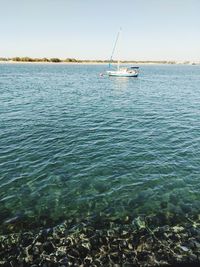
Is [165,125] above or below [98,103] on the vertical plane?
above

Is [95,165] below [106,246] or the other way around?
below

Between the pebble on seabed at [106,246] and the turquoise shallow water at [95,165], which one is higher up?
the pebble on seabed at [106,246]

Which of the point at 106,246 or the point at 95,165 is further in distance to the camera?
the point at 95,165

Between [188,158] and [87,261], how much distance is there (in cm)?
1206

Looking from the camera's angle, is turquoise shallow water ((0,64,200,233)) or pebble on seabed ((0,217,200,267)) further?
turquoise shallow water ((0,64,200,233))

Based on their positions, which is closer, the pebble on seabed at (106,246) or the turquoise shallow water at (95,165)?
the pebble on seabed at (106,246)

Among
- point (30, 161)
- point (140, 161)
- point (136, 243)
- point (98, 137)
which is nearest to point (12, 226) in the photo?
point (136, 243)

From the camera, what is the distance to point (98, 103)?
132 feet

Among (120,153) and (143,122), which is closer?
(120,153)

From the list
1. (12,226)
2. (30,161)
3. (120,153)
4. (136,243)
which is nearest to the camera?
(136,243)

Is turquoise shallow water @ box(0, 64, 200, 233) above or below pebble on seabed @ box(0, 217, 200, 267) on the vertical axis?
below

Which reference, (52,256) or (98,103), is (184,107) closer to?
(98,103)

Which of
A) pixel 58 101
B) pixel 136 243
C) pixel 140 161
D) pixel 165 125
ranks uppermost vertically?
pixel 136 243

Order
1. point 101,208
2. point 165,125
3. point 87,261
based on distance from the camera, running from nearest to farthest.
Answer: point 87,261 → point 101,208 → point 165,125
